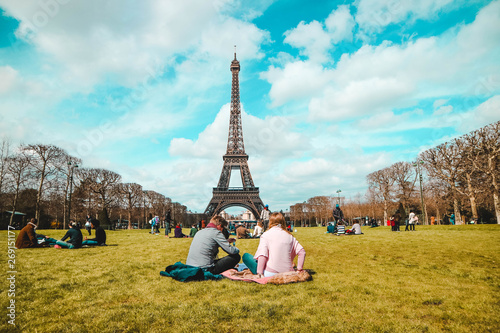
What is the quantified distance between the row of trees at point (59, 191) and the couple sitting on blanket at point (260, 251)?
25.1m

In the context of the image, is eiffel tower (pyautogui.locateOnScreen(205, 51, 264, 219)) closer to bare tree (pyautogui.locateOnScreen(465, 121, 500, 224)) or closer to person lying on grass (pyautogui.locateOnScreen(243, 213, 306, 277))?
bare tree (pyautogui.locateOnScreen(465, 121, 500, 224))

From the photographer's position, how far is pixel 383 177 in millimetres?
48375

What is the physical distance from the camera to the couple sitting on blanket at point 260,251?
5.89 m

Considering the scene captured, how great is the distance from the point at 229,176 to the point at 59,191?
32.4 metres

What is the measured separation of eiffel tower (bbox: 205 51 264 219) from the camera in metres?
57.1

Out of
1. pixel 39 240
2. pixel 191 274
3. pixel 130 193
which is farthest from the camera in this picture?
pixel 130 193

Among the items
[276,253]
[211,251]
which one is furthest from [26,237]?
[276,253]

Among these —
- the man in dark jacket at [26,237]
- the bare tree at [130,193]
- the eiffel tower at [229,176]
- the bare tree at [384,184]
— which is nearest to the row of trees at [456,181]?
the bare tree at [384,184]

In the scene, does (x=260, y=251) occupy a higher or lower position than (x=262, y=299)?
higher

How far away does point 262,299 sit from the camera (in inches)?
185

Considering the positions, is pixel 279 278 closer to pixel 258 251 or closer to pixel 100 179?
pixel 258 251

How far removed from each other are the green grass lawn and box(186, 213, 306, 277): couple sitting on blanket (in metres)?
0.53

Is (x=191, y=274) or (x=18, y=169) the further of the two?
(x=18, y=169)

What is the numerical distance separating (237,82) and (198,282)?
2504 inches
